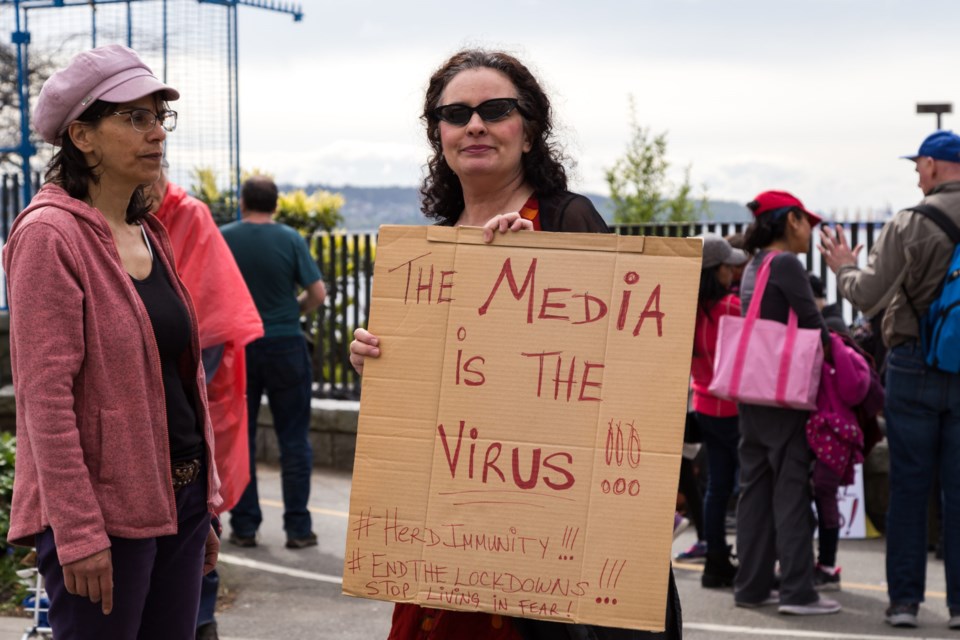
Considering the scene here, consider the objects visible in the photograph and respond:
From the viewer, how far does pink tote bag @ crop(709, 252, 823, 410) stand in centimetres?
612

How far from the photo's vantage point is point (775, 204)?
20.8 feet

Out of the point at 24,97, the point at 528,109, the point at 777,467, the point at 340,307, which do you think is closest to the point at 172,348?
the point at 528,109

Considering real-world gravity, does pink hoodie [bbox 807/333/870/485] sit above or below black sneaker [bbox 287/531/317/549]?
above

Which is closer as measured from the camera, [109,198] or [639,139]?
[109,198]

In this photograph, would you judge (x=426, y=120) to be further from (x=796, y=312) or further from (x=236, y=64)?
(x=236, y=64)

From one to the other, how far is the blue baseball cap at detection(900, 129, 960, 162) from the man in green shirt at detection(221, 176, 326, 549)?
3703 millimetres

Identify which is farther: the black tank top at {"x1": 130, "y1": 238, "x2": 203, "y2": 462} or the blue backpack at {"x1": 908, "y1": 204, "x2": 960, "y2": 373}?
the blue backpack at {"x1": 908, "y1": 204, "x2": 960, "y2": 373}

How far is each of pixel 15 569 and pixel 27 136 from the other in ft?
11.7

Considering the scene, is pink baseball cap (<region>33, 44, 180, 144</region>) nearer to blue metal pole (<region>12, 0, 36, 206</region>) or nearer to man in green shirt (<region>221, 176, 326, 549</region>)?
man in green shirt (<region>221, 176, 326, 549</region>)

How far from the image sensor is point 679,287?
2719 millimetres

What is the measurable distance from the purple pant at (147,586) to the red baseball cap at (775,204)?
3.93 meters

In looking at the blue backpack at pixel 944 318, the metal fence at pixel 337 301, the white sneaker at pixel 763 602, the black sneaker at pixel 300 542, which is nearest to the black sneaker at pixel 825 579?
the white sneaker at pixel 763 602

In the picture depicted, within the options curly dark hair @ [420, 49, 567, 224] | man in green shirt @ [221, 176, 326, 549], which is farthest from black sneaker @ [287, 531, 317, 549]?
curly dark hair @ [420, 49, 567, 224]

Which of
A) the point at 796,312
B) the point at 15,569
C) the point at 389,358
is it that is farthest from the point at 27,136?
the point at 389,358
